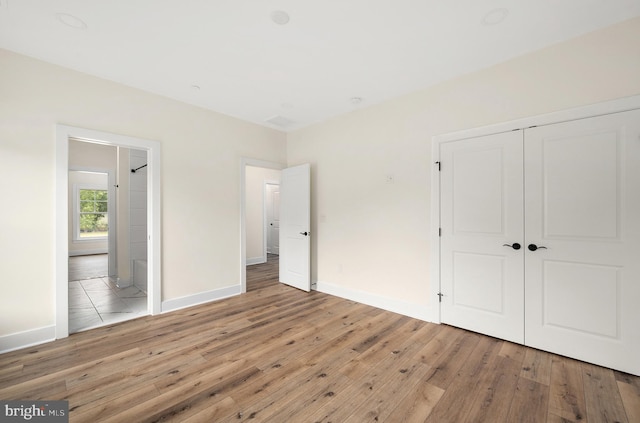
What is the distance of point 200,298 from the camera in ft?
12.6

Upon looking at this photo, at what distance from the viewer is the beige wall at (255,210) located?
274 inches

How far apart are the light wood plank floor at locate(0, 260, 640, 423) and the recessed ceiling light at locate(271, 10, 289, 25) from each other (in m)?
2.94

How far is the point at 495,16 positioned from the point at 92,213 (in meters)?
11.2

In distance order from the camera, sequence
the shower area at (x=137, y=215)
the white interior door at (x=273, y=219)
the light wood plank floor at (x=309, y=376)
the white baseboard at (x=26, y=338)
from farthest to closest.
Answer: the white interior door at (x=273, y=219), the shower area at (x=137, y=215), the white baseboard at (x=26, y=338), the light wood plank floor at (x=309, y=376)

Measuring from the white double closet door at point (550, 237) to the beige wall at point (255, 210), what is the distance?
16.6 feet

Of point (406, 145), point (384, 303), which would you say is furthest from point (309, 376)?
point (406, 145)

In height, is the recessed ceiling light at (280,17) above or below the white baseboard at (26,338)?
above

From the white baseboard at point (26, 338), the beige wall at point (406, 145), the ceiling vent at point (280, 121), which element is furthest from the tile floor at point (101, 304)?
the ceiling vent at point (280, 121)

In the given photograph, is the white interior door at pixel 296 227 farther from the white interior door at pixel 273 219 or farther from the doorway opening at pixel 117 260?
the white interior door at pixel 273 219

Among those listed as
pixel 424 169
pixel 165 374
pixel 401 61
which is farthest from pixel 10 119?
pixel 424 169

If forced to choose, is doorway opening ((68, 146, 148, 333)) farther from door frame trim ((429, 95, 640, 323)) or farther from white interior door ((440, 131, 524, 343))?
white interior door ((440, 131, 524, 343))

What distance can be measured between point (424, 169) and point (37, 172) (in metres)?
4.24

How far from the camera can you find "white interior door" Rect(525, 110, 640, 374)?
84.2 inches

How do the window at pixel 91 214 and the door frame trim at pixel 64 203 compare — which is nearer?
the door frame trim at pixel 64 203
